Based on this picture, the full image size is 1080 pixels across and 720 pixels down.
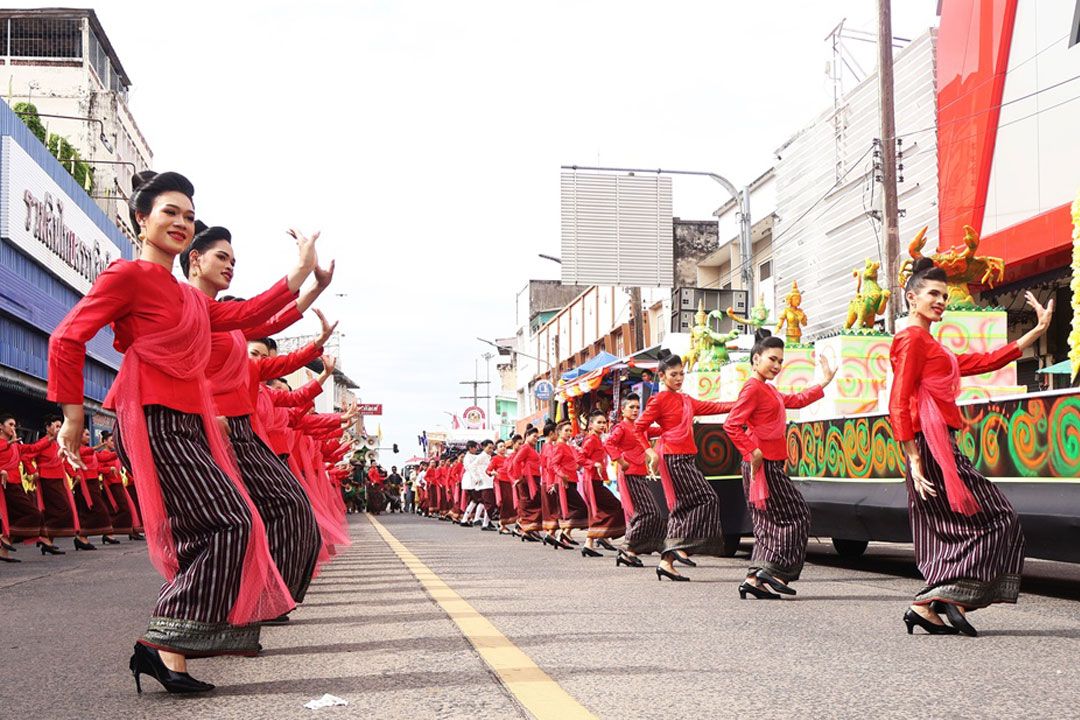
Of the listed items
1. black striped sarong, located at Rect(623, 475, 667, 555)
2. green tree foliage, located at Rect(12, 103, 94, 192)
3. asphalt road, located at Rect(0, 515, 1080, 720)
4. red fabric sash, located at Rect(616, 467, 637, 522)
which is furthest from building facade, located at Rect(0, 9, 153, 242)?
asphalt road, located at Rect(0, 515, 1080, 720)

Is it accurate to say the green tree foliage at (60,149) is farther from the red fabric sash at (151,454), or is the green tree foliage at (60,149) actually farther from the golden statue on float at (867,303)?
the red fabric sash at (151,454)

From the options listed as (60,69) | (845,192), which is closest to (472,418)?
(60,69)

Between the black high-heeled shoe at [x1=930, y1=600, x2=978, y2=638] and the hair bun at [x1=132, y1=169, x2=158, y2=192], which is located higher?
the hair bun at [x1=132, y1=169, x2=158, y2=192]

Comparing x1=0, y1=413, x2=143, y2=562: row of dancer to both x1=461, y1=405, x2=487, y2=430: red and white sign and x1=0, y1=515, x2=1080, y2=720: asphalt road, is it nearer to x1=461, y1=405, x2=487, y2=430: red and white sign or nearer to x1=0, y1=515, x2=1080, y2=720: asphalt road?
x1=0, y1=515, x2=1080, y2=720: asphalt road

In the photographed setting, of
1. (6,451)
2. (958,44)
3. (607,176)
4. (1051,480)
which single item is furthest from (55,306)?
(1051,480)

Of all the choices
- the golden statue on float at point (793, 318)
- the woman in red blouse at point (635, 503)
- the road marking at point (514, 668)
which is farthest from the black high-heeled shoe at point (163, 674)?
the golden statue on float at point (793, 318)

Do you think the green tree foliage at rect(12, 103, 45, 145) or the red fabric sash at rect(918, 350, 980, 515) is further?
the green tree foliage at rect(12, 103, 45, 145)

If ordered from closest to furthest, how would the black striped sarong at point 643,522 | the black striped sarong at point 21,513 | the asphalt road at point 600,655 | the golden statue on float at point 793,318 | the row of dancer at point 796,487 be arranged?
the asphalt road at point 600,655
the row of dancer at point 796,487
the black striped sarong at point 643,522
the black striped sarong at point 21,513
the golden statue on float at point 793,318

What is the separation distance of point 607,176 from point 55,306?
16565 millimetres

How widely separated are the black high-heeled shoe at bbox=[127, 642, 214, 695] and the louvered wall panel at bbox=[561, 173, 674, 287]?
27.6 m

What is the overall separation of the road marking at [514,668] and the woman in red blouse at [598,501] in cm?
625

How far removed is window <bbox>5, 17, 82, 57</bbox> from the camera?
49.5 meters

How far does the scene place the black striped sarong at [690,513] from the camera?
1095cm

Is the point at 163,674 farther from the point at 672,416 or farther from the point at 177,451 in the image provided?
the point at 672,416
